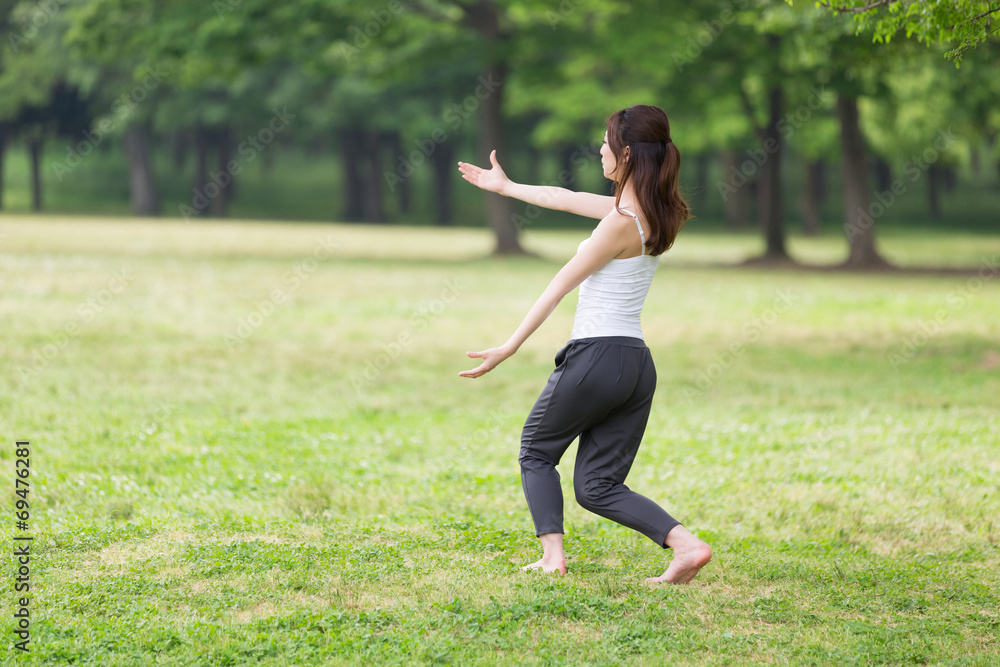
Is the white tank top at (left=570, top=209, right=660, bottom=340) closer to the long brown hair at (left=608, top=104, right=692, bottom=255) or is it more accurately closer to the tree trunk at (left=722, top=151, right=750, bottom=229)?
the long brown hair at (left=608, top=104, right=692, bottom=255)

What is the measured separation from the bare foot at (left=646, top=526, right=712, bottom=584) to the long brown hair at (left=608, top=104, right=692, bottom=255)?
129 cm

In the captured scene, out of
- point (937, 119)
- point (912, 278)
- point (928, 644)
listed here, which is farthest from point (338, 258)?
point (928, 644)

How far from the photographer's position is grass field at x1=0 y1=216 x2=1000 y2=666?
407cm

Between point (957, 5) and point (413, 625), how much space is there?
3.87 meters

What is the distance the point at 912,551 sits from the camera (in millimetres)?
5621

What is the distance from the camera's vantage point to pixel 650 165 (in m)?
4.39
